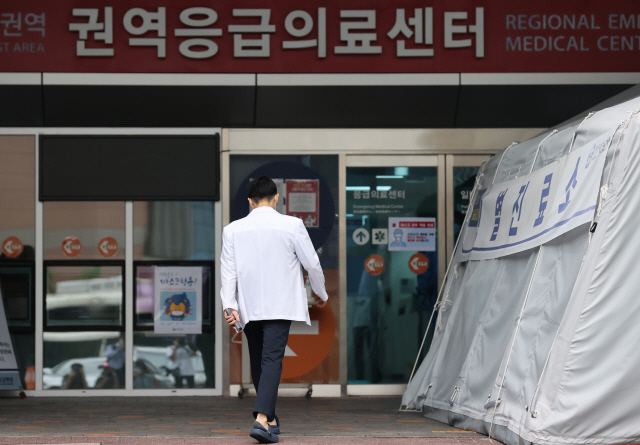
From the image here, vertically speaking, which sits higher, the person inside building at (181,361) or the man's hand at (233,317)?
the man's hand at (233,317)

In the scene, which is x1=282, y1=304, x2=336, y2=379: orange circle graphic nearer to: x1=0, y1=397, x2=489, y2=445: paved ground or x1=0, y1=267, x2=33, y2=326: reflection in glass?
x1=0, y1=397, x2=489, y2=445: paved ground

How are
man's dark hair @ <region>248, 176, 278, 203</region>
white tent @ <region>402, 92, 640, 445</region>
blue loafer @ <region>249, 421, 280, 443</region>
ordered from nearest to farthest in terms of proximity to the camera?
white tent @ <region>402, 92, 640, 445</region> < blue loafer @ <region>249, 421, 280, 443</region> < man's dark hair @ <region>248, 176, 278, 203</region>

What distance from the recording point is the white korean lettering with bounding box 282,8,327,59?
24.6 feet

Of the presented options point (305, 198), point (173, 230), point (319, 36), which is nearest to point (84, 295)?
point (173, 230)

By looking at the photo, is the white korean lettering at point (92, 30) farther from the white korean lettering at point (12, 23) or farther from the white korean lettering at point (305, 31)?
the white korean lettering at point (305, 31)

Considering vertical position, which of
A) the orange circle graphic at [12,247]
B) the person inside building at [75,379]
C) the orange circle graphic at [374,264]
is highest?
the orange circle graphic at [12,247]

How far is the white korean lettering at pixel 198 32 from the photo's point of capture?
7.46 meters

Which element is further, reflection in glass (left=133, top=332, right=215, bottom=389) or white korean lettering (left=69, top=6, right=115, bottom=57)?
reflection in glass (left=133, top=332, right=215, bottom=389)

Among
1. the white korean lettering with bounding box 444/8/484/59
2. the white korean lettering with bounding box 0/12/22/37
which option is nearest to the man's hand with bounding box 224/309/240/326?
the white korean lettering with bounding box 444/8/484/59

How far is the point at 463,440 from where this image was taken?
482cm

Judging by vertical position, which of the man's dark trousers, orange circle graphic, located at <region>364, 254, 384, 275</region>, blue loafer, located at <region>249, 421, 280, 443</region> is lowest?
blue loafer, located at <region>249, 421, 280, 443</region>

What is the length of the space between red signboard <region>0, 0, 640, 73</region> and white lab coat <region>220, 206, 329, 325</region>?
297 centimetres

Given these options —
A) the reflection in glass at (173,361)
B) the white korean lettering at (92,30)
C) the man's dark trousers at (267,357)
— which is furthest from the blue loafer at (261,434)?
the white korean lettering at (92,30)

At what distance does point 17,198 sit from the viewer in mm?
7703
